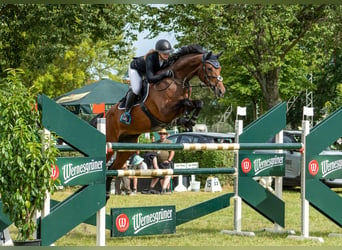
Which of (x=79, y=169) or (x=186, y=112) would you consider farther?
(x=186, y=112)

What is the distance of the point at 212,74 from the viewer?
779 centimetres

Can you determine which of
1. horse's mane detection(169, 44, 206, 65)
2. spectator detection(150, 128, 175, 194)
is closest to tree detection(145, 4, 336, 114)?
spectator detection(150, 128, 175, 194)

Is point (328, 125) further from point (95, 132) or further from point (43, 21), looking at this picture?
point (43, 21)

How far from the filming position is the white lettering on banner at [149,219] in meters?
6.86

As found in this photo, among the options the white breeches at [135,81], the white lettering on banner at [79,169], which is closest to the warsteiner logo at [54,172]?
the white lettering on banner at [79,169]

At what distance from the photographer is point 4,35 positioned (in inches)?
701

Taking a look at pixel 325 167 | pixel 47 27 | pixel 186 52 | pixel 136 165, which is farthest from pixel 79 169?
pixel 47 27

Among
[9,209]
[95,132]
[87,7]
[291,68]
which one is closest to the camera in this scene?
[9,209]

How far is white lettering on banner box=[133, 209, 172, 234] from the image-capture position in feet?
22.5

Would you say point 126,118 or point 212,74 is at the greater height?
point 212,74

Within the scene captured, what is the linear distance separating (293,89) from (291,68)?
3.11 feet

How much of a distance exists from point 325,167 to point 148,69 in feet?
7.98

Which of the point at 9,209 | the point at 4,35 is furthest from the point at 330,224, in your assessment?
the point at 4,35

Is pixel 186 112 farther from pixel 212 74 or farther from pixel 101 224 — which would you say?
pixel 101 224
